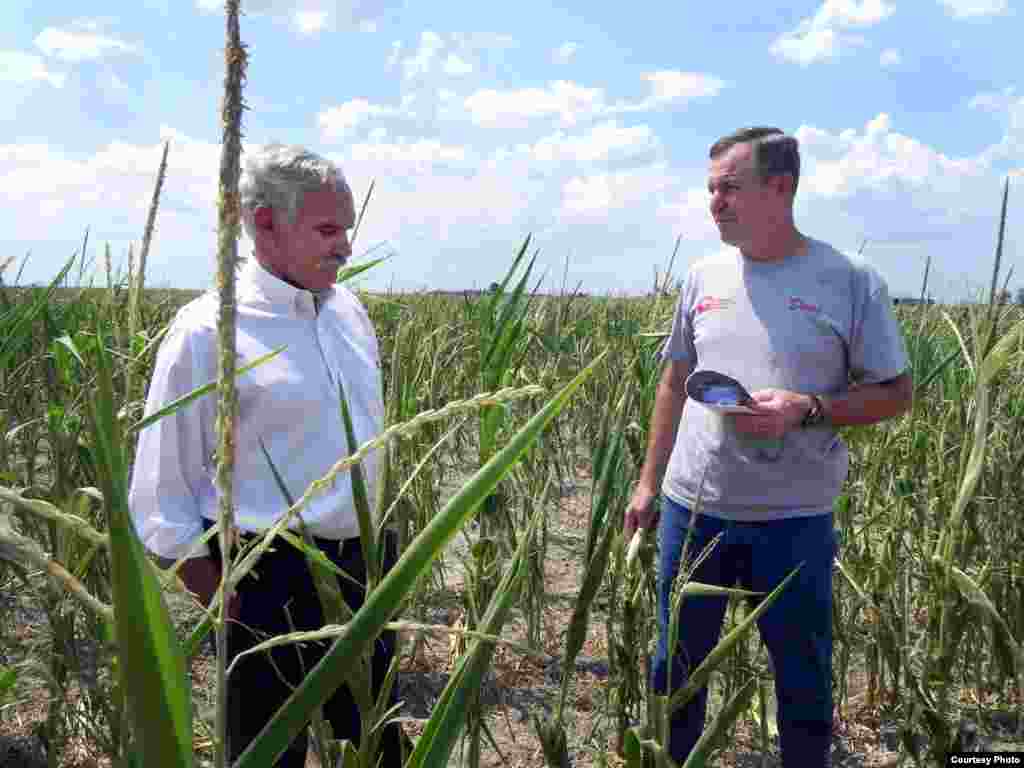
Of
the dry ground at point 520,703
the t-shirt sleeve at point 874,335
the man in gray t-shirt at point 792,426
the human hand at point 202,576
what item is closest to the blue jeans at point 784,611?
the man in gray t-shirt at point 792,426

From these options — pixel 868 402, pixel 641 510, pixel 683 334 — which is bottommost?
pixel 641 510

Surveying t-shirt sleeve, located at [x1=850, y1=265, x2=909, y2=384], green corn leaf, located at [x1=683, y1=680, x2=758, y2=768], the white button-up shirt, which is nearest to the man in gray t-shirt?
t-shirt sleeve, located at [x1=850, y1=265, x2=909, y2=384]

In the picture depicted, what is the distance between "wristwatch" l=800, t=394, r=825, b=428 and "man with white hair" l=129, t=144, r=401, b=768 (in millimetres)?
877

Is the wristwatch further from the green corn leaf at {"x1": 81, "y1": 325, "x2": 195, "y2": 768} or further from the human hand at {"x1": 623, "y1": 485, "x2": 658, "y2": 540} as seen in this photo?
the green corn leaf at {"x1": 81, "y1": 325, "x2": 195, "y2": 768}

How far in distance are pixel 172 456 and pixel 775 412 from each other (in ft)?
3.70

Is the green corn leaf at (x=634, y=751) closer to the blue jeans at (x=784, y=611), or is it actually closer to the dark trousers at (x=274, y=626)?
the dark trousers at (x=274, y=626)

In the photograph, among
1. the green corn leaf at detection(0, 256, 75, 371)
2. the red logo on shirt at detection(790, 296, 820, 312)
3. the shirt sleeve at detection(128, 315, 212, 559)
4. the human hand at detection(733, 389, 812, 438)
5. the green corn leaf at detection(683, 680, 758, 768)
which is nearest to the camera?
the green corn leaf at detection(683, 680, 758, 768)

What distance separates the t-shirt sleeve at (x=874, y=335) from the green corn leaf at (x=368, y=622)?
165 cm

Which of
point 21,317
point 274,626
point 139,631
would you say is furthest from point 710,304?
point 139,631

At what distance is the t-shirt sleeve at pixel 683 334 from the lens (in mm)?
2047

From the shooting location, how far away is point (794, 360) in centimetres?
181

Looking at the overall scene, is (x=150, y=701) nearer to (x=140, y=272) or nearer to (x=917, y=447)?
(x=140, y=272)

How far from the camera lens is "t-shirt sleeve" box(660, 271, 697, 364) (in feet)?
6.72

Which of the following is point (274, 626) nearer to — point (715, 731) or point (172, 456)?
point (172, 456)
